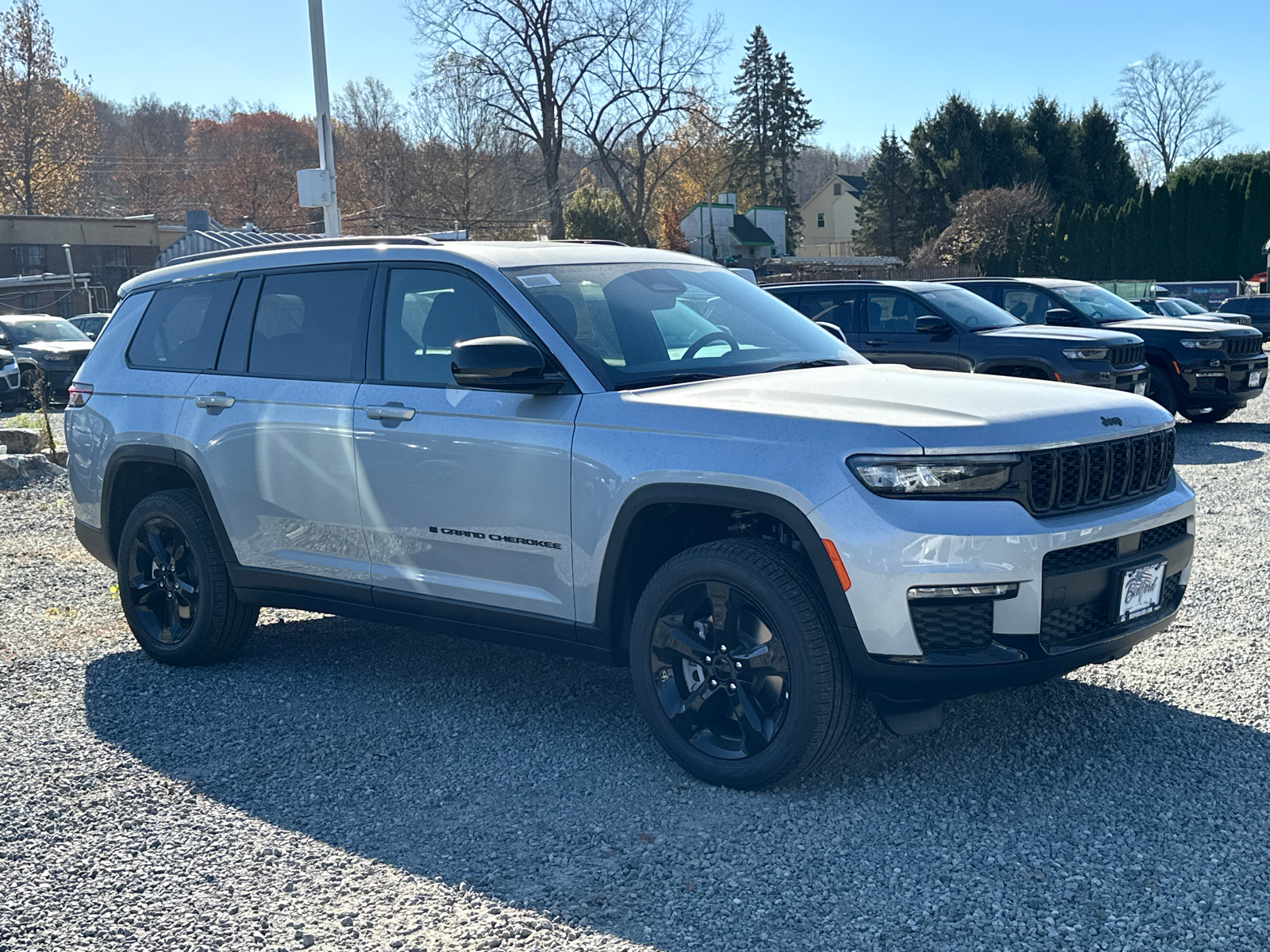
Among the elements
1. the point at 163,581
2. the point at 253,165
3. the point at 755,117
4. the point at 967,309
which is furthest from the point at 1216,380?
the point at 755,117

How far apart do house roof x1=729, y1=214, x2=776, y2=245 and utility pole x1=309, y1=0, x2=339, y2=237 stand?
63517mm

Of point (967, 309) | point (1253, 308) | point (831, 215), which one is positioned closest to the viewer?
point (967, 309)

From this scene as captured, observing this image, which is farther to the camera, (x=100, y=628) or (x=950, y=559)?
(x=100, y=628)

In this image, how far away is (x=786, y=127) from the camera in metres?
87.0

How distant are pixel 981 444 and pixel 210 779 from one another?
2.95 metres

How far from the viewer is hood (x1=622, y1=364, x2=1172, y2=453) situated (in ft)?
12.1

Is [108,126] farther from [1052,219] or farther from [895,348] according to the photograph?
[895,348]

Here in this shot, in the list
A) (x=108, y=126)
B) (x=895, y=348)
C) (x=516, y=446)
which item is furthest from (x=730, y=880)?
(x=108, y=126)

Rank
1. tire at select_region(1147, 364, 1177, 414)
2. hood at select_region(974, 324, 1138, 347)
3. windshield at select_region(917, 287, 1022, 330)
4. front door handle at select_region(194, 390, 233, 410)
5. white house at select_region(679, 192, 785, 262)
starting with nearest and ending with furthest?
front door handle at select_region(194, 390, 233, 410)
hood at select_region(974, 324, 1138, 347)
windshield at select_region(917, 287, 1022, 330)
tire at select_region(1147, 364, 1177, 414)
white house at select_region(679, 192, 785, 262)

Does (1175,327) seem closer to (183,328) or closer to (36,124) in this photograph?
(183,328)

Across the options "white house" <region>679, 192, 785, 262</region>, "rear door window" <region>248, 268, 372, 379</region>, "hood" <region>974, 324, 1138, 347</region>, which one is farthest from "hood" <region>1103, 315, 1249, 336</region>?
"white house" <region>679, 192, 785, 262</region>

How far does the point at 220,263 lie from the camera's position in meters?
5.79

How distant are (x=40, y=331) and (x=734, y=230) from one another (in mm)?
57161

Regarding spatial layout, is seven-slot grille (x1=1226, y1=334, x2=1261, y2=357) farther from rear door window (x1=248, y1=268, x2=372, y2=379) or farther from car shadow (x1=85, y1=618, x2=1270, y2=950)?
rear door window (x1=248, y1=268, x2=372, y2=379)
